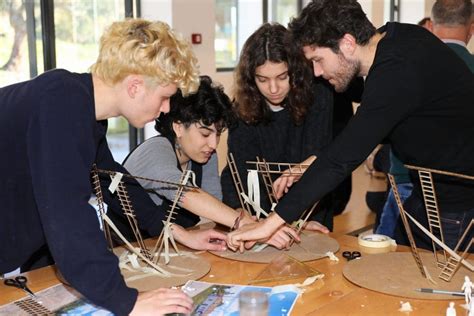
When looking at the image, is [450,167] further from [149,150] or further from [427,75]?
[149,150]

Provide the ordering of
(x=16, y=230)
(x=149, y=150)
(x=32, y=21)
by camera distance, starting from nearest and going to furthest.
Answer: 1. (x=16, y=230)
2. (x=149, y=150)
3. (x=32, y=21)

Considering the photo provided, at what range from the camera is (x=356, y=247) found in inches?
81.0

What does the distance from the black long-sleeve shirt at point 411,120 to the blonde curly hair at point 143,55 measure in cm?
50

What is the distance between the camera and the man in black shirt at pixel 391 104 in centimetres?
174

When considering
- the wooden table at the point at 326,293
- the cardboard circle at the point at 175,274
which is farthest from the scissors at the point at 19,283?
the cardboard circle at the point at 175,274

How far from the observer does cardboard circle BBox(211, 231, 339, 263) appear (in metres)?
1.94

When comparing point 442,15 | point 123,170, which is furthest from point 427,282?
point 442,15

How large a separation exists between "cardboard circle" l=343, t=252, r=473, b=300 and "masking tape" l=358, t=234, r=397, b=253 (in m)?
0.07

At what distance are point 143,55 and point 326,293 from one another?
78 cm

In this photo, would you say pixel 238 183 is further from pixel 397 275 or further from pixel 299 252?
pixel 397 275

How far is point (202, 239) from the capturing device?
2076 millimetres

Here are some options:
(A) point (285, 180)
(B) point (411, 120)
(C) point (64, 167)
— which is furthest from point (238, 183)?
(C) point (64, 167)

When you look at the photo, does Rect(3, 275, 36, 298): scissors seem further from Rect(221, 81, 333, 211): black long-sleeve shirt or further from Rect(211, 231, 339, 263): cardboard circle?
Rect(221, 81, 333, 211): black long-sleeve shirt

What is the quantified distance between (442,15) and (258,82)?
147 cm
